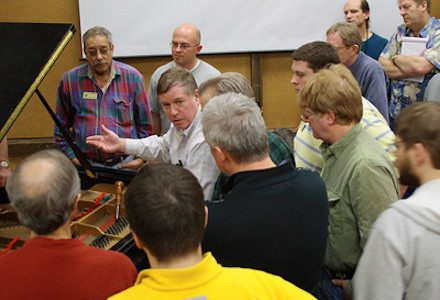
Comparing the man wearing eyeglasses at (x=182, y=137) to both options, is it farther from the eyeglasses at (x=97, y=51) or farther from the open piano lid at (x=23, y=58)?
the eyeglasses at (x=97, y=51)

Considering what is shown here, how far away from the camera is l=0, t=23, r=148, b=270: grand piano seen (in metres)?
1.79

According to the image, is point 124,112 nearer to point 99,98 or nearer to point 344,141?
point 99,98

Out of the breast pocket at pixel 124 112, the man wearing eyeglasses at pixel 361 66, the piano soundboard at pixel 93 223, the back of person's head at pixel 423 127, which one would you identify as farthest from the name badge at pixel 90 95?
the back of person's head at pixel 423 127

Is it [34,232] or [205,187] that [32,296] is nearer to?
[34,232]

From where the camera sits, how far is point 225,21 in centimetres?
488

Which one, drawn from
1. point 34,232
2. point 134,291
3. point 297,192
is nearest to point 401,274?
point 297,192

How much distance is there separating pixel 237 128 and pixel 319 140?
0.89 metres

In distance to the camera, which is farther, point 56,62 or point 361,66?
point 56,62

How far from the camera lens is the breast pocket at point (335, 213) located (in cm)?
177

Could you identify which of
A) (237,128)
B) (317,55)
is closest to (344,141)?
(237,128)

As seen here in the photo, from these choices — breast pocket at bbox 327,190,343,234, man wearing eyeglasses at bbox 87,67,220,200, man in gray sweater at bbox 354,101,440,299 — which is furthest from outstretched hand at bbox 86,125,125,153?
man in gray sweater at bbox 354,101,440,299

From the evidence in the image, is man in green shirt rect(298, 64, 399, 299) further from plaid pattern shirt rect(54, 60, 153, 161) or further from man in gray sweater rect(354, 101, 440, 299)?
plaid pattern shirt rect(54, 60, 153, 161)

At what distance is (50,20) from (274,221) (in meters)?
4.14

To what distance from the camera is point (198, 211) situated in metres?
1.10
